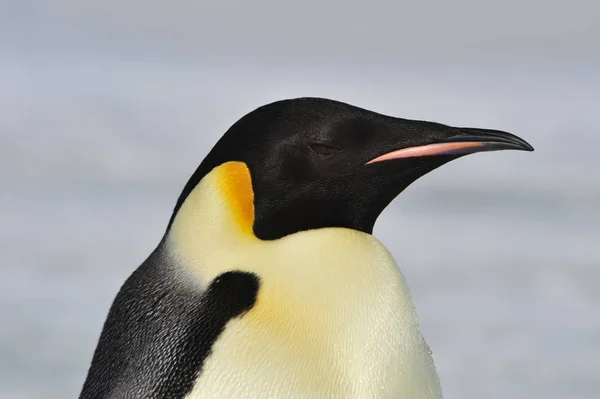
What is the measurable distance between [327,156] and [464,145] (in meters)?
0.27

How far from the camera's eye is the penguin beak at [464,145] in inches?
90.6

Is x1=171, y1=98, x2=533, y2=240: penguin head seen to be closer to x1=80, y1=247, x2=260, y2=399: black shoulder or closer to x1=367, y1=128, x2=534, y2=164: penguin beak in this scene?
x1=367, y1=128, x2=534, y2=164: penguin beak

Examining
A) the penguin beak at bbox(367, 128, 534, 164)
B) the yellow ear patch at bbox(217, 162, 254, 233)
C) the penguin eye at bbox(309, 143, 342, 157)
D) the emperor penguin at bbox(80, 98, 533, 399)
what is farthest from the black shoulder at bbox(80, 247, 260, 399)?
the penguin beak at bbox(367, 128, 534, 164)

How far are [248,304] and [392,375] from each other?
30cm

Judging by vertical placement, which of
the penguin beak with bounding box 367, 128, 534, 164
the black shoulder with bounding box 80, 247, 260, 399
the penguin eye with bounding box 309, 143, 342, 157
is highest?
the penguin beak with bounding box 367, 128, 534, 164

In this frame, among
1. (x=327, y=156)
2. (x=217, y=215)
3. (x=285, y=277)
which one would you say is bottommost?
(x=285, y=277)

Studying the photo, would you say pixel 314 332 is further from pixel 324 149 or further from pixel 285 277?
pixel 324 149

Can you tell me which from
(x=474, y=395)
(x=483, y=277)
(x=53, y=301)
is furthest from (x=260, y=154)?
(x=483, y=277)

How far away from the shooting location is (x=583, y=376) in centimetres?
881

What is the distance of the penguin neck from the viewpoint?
2.21 meters

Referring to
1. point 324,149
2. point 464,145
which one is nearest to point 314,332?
point 324,149

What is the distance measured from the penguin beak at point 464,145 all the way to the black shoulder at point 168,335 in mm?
414

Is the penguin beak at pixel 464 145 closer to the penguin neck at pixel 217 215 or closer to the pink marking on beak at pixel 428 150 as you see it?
the pink marking on beak at pixel 428 150

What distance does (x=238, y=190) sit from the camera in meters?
2.24
